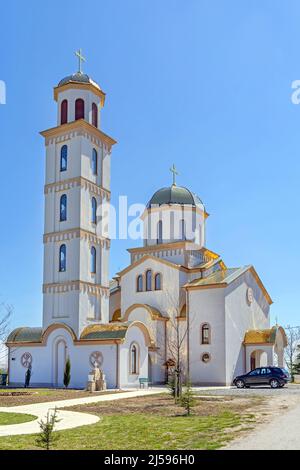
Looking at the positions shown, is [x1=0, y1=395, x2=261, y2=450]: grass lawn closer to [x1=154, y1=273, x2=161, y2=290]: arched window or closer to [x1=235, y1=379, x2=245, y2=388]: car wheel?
[x1=235, y1=379, x2=245, y2=388]: car wheel

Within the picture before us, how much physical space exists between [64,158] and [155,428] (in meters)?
25.9

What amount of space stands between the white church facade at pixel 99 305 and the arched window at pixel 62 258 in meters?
0.06

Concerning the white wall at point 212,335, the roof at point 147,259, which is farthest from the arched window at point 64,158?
the white wall at point 212,335

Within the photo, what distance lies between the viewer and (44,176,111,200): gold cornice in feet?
117

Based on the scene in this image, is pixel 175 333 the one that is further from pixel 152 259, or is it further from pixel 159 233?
pixel 159 233

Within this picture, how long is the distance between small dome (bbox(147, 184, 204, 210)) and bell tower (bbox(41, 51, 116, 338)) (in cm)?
713

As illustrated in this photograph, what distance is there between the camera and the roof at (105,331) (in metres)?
32.5

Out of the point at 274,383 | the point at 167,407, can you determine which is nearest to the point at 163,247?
the point at 274,383

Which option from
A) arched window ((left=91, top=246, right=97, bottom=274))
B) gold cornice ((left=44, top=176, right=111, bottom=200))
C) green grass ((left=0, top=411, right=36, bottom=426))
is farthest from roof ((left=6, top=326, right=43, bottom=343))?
green grass ((left=0, top=411, right=36, bottom=426))

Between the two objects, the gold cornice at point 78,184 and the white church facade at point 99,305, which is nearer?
the white church facade at point 99,305

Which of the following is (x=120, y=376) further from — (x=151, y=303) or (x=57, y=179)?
(x=57, y=179)

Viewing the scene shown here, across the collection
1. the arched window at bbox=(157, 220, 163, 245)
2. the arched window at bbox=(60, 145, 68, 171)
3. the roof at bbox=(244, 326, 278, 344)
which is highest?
the arched window at bbox=(60, 145, 68, 171)

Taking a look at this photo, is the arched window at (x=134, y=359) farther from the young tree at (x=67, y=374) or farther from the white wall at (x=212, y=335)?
the white wall at (x=212, y=335)
